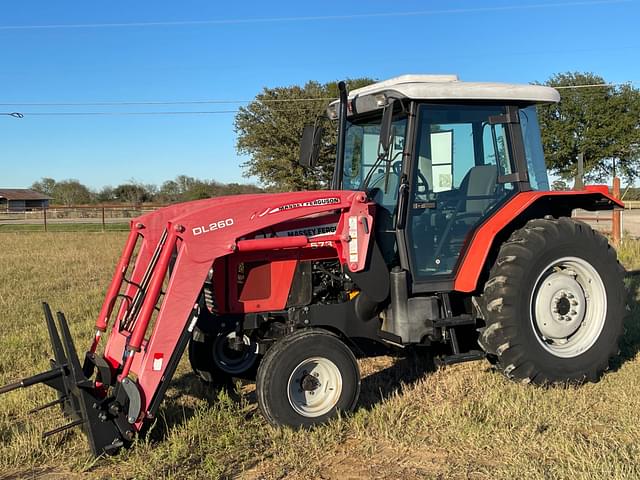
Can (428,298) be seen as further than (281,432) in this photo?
Yes

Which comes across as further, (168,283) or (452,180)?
(452,180)

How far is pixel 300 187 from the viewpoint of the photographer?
27438 millimetres

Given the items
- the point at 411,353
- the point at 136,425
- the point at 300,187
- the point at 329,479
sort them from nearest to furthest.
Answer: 1. the point at 329,479
2. the point at 136,425
3. the point at 411,353
4. the point at 300,187

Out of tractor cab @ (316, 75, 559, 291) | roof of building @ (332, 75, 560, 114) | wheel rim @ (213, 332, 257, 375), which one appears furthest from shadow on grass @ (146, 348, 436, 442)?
roof of building @ (332, 75, 560, 114)

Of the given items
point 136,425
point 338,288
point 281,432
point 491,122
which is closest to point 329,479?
point 281,432

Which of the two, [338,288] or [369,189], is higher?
[369,189]

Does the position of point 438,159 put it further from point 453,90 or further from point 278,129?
point 278,129

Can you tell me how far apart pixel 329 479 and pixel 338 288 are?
159 centimetres

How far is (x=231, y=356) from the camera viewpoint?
5215 millimetres

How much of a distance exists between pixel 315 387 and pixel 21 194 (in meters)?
77.8

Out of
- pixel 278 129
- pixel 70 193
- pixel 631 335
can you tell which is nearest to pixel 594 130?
pixel 278 129

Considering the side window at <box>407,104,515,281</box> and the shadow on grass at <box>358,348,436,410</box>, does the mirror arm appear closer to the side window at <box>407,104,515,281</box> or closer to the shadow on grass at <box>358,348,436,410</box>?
the side window at <box>407,104,515,281</box>

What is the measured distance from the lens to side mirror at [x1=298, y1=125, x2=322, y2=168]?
16.7 feet

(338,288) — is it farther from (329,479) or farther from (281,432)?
(329,479)
